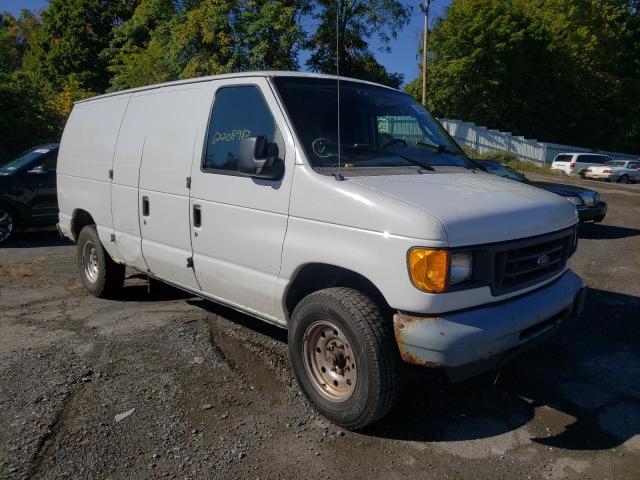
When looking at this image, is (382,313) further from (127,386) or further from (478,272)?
(127,386)

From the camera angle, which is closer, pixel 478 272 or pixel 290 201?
pixel 478 272

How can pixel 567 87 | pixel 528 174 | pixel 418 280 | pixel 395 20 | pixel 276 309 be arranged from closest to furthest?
pixel 418 280 → pixel 276 309 → pixel 395 20 → pixel 528 174 → pixel 567 87

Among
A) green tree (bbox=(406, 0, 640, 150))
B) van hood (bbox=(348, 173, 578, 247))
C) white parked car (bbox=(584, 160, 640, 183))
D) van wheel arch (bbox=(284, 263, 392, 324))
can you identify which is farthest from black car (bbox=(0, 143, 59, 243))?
green tree (bbox=(406, 0, 640, 150))

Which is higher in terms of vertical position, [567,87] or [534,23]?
[534,23]

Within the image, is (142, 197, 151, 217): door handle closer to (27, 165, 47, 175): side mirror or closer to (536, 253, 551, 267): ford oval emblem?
(536, 253, 551, 267): ford oval emblem

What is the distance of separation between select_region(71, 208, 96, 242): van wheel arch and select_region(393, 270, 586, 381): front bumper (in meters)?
4.45

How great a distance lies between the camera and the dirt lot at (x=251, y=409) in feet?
9.77

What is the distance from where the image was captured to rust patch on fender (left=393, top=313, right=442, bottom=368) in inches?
114

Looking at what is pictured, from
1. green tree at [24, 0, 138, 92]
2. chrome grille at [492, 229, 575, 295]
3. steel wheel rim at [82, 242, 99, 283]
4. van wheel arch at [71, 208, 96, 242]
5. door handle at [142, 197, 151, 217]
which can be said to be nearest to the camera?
chrome grille at [492, 229, 575, 295]

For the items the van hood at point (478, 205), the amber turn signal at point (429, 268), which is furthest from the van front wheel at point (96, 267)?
the amber turn signal at point (429, 268)

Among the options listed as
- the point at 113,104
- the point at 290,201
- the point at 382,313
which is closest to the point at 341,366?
the point at 382,313

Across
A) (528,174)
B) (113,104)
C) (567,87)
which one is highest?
(567,87)

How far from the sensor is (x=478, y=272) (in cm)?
301

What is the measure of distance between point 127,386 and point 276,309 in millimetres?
1224
